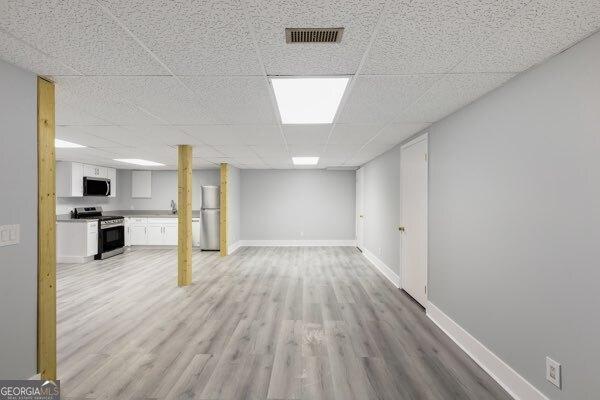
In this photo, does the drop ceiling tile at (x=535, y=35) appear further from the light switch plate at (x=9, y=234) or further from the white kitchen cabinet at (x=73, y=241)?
the white kitchen cabinet at (x=73, y=241)

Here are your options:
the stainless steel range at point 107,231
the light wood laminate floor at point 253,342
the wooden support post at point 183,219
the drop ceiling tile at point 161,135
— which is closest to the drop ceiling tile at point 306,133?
the drop ceiling tile at point 161,135

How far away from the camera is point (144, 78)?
7.25ft

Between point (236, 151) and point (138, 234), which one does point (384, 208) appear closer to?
point (236, 151)

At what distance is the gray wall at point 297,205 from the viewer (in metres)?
9.02

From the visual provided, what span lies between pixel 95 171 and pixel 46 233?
672cm

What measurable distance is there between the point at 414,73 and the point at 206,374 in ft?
9.61

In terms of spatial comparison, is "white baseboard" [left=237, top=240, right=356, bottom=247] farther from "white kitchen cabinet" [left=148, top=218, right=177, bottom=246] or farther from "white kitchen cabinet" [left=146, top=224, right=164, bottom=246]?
"white kitchen cabinet" [left=146, top=224, right=164, bottom=246]

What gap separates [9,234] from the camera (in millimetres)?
1917

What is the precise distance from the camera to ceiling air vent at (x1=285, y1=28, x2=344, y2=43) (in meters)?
1.59

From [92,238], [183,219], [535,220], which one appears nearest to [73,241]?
[92,238]

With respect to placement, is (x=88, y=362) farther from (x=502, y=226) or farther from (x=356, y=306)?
(x=502, y=226)

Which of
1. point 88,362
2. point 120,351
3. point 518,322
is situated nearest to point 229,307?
point 120,351

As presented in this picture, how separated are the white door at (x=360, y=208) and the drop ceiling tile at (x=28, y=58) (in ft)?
22.2

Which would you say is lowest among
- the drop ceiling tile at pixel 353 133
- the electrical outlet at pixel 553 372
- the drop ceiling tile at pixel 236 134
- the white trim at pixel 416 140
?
the electrical outlet at pixel 553 372
